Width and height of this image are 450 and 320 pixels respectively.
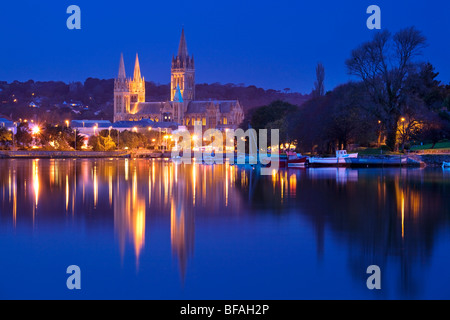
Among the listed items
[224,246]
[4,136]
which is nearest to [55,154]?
[4,136]

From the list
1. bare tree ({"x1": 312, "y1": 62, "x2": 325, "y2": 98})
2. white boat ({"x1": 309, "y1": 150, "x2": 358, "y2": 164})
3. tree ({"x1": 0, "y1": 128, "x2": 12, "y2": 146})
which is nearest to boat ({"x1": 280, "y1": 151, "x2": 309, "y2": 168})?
white boat ({"x1": 309, "y1": 150, "x2": 358, "y2": 164})

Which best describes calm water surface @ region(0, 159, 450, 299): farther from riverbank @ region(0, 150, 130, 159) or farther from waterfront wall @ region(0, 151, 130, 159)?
waterfront wall @ region(0, 151, 130, 159)

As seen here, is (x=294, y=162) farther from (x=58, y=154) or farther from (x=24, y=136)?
(x=24, y=136)

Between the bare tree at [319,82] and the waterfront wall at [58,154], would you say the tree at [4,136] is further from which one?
the bare tree at [319,82]

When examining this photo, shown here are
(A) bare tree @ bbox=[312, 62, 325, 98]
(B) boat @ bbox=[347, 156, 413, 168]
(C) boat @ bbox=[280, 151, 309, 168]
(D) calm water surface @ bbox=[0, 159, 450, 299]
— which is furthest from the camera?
(A) bare tree @ bbox=[312, 62, 325, 98]

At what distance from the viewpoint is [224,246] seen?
14.6 meters

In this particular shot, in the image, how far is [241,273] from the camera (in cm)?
1197

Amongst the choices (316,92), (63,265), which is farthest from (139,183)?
(316,92)

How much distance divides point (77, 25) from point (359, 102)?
122 feet

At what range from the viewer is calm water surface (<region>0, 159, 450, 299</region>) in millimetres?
11023

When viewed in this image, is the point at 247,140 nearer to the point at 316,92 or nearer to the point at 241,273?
the point at 316,92

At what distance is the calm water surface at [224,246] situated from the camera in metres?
11.0

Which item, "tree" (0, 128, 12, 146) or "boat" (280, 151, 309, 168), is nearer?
"boat" (280, 151, 309, 168)
